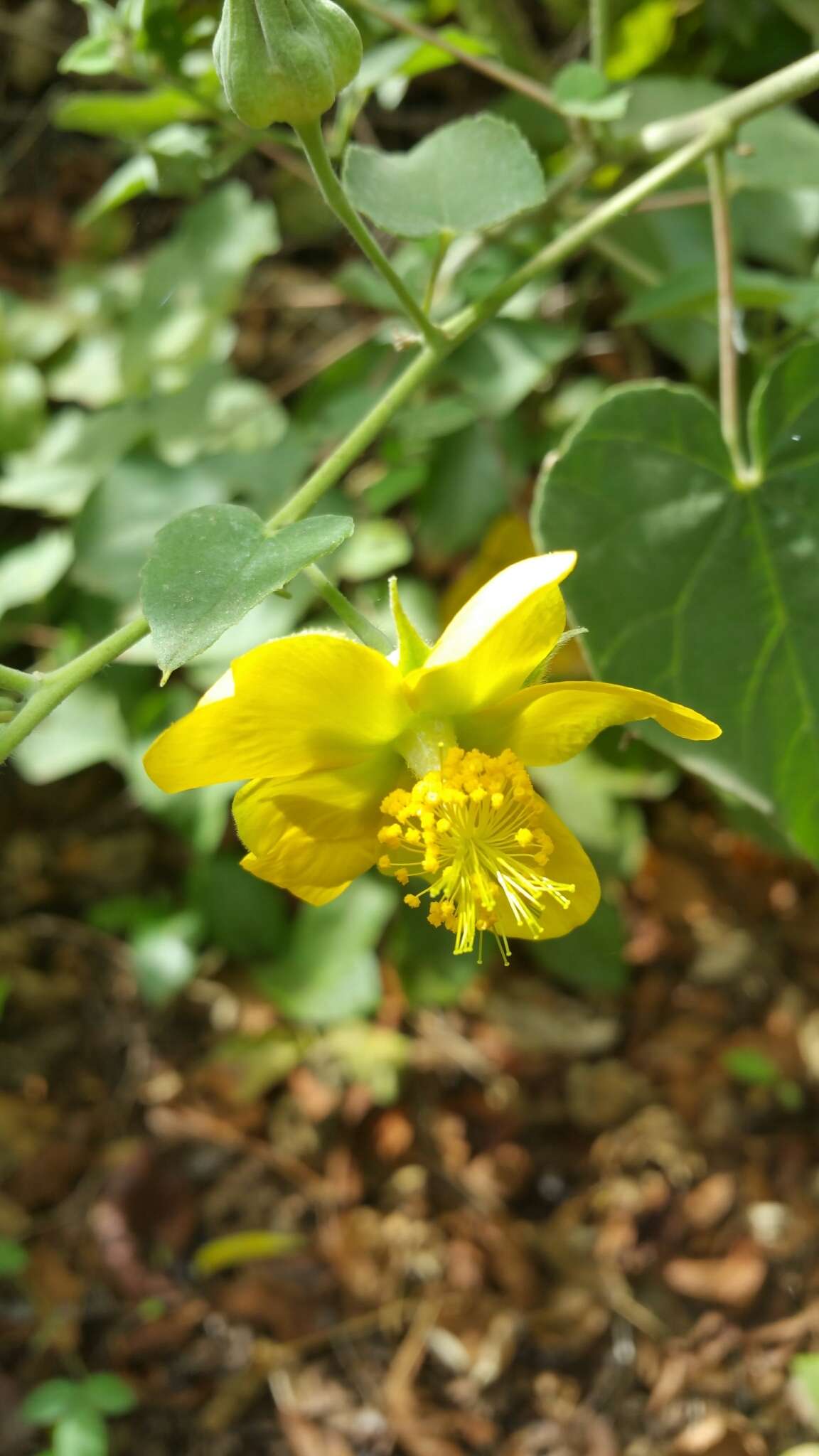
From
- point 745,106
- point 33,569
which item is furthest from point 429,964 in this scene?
point 745,106

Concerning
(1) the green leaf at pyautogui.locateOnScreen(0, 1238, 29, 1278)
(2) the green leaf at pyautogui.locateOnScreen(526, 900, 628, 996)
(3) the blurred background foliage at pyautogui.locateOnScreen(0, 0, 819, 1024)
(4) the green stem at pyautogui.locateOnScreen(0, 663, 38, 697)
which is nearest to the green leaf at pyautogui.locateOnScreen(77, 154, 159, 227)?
(3) the blurred background foliage at pyautogui.locateOnScreen(0, 0, 819, 1024)

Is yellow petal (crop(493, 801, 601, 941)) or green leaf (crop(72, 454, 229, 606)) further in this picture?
green leaf (crop(72, 454, 229, 606))

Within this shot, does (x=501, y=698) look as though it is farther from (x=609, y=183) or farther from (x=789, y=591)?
(x=609, y=183)

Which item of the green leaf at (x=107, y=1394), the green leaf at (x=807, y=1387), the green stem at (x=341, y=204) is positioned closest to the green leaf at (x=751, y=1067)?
the green leaf at (x=807, y=1387)

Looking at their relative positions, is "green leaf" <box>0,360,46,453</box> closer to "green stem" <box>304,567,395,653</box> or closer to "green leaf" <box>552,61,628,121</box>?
"green leaf" <box>552,61,628,121</box>

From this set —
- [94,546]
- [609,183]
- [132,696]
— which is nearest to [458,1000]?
[132,696]

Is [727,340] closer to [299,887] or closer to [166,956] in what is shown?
[299,887]
